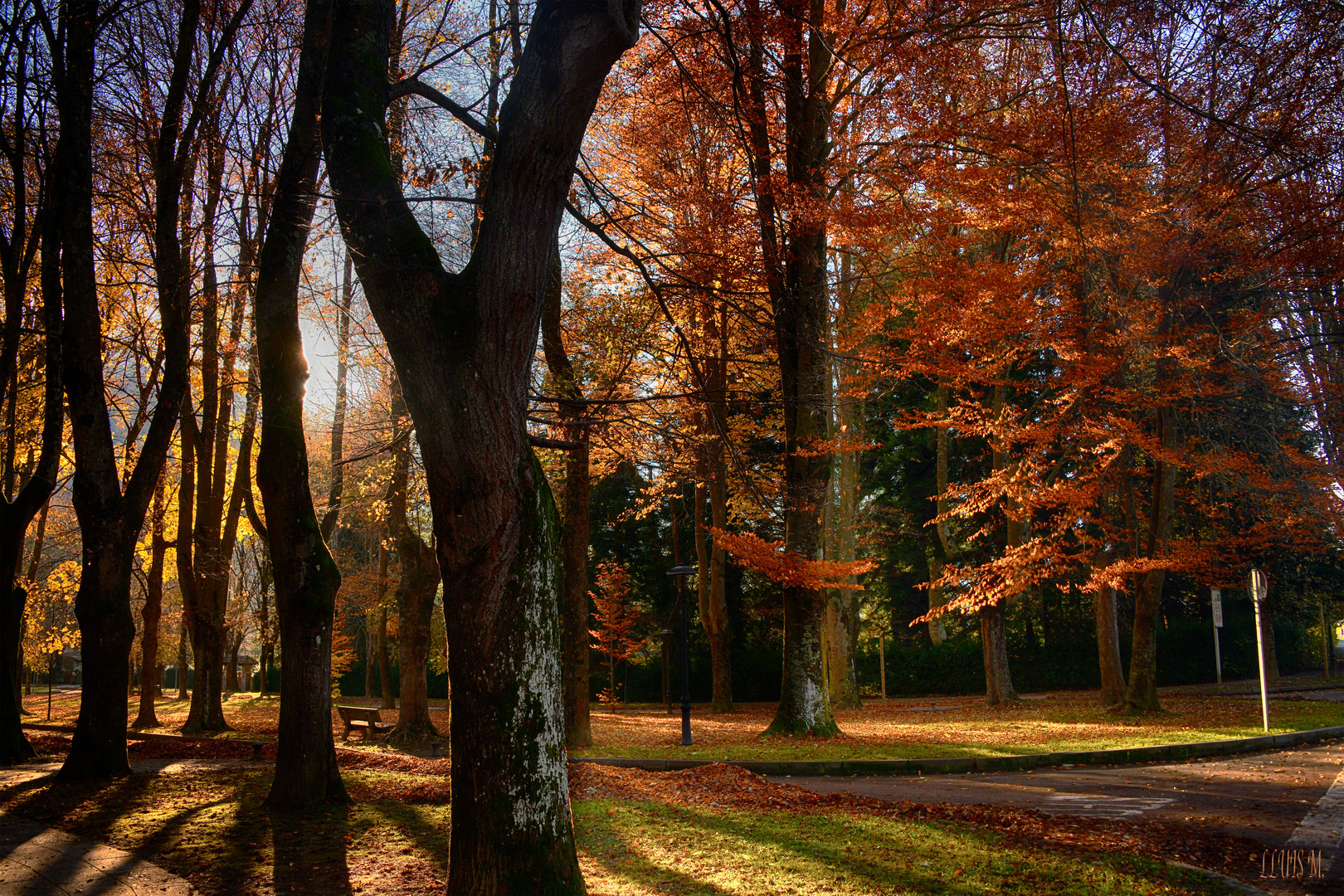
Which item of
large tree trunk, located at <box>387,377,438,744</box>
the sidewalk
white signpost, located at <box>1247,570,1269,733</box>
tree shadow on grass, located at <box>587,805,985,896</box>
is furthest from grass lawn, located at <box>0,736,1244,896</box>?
white signpost, located at <box>1247,570,1269,733</box>

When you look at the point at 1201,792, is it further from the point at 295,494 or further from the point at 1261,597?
the point at 295,494

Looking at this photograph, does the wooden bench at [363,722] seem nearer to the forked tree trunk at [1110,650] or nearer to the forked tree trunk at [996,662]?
the forked tree trunk at [996,662]

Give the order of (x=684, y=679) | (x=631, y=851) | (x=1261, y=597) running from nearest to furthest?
1. (x=631, y=851)
2. (x=1261, y=597)
3. (x=684, y=679)

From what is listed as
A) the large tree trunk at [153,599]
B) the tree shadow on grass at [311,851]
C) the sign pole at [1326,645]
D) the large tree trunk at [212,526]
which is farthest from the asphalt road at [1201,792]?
the sign pole at [1326,645]

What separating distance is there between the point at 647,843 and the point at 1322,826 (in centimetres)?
536

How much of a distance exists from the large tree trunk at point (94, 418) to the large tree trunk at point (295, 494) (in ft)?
10.8

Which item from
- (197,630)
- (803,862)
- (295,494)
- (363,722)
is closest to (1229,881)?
(803,862)

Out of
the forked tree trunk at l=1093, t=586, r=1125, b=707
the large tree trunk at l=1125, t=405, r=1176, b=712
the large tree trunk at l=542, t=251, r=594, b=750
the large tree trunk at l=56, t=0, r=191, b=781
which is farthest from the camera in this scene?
the forked tree trunk at l=1093, t=586, r=1125, b=707

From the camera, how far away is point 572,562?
1238cm

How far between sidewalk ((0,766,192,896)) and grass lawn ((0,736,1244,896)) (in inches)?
6.6

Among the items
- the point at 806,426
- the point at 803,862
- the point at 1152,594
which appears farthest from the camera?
the point at 1152,594

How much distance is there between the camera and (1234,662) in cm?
2727

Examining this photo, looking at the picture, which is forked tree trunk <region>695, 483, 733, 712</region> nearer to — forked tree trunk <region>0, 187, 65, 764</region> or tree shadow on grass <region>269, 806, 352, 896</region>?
forked tree trunk <region>0, 187, 65, 764</region>

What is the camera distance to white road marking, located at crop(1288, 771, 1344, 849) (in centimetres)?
580
